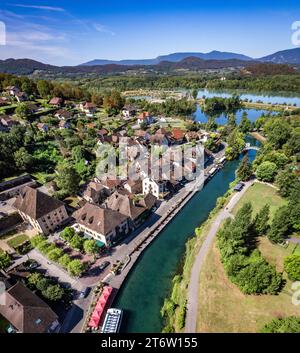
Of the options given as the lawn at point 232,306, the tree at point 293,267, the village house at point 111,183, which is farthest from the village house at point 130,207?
the tree at point 293,267

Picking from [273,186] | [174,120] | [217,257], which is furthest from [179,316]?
[174,120]

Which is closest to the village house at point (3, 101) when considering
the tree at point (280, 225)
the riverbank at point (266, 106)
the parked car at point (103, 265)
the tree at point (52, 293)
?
the parked car at point (103, 265)

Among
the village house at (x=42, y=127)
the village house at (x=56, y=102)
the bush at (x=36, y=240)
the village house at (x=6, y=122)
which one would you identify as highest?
the village house at (x=56, y=102)

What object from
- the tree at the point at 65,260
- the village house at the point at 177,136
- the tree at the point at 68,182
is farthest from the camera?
the village house at the point at 177,136

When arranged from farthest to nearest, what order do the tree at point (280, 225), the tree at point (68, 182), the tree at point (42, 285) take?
1. the tree at point (68, 182)
2. the tree at point (280, 225)
3. the tree at point (42, 285)

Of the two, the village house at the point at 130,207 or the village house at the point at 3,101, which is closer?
the village house at the point at 130,207

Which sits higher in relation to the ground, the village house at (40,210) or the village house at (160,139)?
the village house at (160,139)

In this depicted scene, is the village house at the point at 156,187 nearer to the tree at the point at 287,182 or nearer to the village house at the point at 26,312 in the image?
the tree at the point at 287,182

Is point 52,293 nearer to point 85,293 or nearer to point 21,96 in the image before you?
point 85,293
